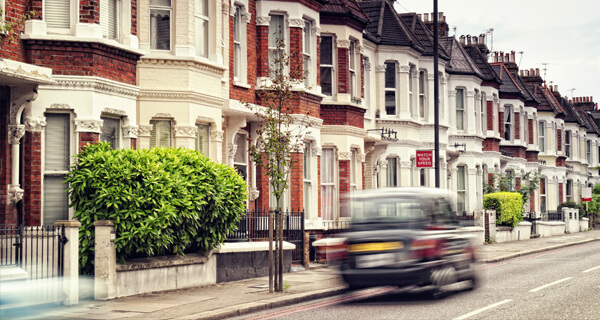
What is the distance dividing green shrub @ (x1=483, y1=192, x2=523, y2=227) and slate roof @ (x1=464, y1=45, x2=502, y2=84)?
24.1ft

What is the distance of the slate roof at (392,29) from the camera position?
105 ft

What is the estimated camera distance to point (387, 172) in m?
32.5

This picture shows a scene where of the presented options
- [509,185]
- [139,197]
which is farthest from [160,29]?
[509,185]

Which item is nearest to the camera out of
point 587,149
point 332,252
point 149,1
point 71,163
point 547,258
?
point 332,252

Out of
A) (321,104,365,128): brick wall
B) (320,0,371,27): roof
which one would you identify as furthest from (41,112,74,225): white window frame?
(320,0,371,27): roof

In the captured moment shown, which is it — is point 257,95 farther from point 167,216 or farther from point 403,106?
point 403,106

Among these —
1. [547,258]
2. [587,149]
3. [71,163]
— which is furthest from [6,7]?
[587,149]

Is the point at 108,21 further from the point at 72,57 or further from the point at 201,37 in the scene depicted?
the point at 201,37

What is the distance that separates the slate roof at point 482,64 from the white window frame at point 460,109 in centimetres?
268

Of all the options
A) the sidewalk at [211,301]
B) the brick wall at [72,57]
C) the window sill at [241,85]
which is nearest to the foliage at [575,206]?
the window sill at [241,85]

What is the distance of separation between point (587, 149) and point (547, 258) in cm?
4349

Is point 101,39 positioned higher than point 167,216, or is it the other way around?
point 101,39

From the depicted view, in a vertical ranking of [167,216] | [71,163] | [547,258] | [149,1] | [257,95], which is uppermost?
[149,1]

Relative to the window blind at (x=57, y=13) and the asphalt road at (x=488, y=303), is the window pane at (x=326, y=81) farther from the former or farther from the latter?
the window blind at (x=57, y=13)
